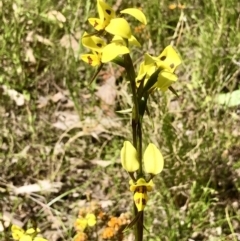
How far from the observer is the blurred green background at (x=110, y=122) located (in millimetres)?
2531

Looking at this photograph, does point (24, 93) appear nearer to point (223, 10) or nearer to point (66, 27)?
point (66, 27)

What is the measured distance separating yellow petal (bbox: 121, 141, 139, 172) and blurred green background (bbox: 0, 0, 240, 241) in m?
0.88

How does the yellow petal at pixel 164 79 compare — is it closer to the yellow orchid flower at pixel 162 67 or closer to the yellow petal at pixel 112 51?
the yellow orchid flower at pixel 162 67

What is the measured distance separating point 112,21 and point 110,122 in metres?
1.40

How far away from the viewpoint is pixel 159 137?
257 centimetres

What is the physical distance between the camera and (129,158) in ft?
4.99

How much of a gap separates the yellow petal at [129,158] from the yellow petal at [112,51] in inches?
8.9

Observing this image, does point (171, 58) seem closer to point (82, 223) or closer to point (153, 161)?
point (153, 161)

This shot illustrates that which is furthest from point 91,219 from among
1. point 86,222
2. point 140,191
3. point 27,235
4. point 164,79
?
point 164,79

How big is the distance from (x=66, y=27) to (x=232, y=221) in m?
1.35

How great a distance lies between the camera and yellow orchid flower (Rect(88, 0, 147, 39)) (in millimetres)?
1440

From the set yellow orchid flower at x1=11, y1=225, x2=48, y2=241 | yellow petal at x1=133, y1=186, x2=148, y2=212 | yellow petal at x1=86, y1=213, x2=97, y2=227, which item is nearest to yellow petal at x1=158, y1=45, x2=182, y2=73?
yellow petal at x1=133, y1=186, x2=148, y2=212

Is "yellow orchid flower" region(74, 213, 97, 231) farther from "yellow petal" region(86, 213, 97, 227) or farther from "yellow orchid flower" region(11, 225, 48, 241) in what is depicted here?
"yellow orchid flower" region(11, 225, 48, 241)

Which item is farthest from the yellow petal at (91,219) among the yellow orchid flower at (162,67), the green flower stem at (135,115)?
the yellow orchid flower at (162,67)
